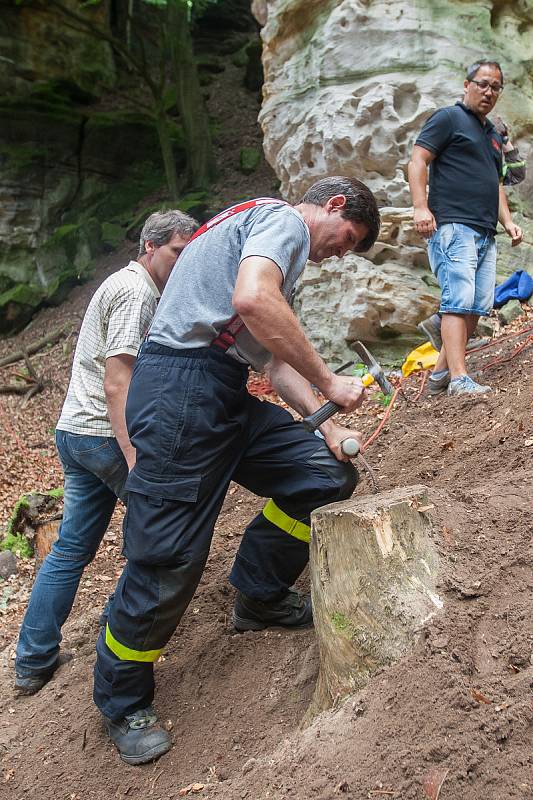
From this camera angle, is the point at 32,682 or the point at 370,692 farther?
the point at 32,682

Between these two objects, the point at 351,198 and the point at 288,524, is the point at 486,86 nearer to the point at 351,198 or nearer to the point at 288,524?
the point at 351,198

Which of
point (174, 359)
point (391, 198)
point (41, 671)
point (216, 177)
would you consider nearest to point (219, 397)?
point (174, 359)

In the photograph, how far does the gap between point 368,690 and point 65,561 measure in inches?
72.2

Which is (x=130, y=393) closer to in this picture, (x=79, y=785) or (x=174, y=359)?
(x=174, y=359)

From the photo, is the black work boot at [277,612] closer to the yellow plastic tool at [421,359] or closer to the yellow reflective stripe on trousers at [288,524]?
the yellow reflective stripe on trousers at [288,524]

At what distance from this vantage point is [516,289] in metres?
7.21

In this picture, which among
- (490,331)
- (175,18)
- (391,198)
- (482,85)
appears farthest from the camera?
(175,18)

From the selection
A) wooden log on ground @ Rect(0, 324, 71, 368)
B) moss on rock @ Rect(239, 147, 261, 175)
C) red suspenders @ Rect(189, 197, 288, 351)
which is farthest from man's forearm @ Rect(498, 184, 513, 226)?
moss on rock @ Rect(239, 147, 261, 175)

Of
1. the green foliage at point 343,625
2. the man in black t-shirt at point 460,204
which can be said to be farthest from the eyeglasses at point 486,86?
the green foliage at point 343,625

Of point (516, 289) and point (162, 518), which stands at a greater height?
point (162, 518)

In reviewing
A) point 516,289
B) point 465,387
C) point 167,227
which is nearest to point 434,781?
point 167,227

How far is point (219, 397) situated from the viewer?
9.64 feet

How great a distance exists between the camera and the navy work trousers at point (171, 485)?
2863 millimetres

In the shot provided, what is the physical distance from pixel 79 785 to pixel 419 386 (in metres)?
4.15
